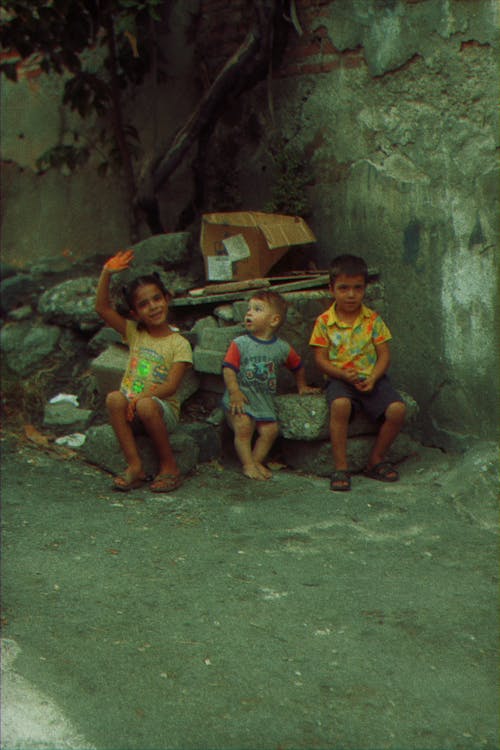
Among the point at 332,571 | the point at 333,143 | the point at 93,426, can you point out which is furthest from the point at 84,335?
the point at 332,571

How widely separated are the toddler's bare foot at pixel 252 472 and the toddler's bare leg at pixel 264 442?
0.02 metres

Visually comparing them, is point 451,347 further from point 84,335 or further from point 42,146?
point 42,146

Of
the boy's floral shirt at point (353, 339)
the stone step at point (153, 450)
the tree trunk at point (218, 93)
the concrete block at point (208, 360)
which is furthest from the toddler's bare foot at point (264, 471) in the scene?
the tree trunk at point (218, 93)

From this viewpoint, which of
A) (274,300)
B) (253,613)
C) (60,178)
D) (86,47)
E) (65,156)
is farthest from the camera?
(60,178)

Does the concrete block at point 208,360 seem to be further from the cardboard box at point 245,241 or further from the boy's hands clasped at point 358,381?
the boy's hands clasped at point 358,381

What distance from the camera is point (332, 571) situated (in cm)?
383

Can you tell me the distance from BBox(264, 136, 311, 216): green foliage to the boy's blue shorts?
1.28 m

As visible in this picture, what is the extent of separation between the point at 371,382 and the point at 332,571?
136cm

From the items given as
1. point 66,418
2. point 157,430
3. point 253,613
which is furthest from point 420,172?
point 253,613

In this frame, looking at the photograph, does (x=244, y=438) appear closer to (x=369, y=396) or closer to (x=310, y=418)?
(x=310, y=418)

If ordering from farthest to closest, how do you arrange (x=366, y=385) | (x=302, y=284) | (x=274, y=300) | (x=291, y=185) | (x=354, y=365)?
(x=291, y=185), (x=302, y=284), (x=274, y=300), (x=354, y=365), (x=366, y=385)

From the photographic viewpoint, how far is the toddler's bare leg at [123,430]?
481cm

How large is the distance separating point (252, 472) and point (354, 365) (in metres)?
0.74

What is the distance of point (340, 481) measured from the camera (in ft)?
15.9
